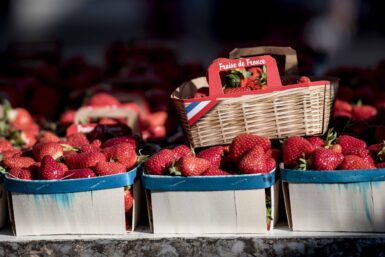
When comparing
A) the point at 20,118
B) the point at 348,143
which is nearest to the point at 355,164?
the point at 348,143

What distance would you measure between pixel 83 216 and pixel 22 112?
2.00m

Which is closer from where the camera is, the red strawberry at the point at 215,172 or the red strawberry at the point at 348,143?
the red strawberry at the point at 215,172

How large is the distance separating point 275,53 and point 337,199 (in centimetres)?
102

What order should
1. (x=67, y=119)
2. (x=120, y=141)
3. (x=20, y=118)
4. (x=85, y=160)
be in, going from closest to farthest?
(x=85, y=160), (x=120, y=141), (x=67, y=119), (x=20, y=118)

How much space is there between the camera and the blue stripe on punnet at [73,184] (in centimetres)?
308

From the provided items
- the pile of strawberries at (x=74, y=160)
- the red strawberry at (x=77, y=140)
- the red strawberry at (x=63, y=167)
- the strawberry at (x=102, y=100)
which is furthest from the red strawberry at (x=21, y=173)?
the strawberry at (x=102, y=100)

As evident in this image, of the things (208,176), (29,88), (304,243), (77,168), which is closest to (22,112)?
(29,88)

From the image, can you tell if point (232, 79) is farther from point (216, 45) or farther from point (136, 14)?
point (136, 14)

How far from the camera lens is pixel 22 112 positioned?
16.3 feet

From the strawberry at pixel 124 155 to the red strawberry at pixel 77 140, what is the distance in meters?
0.45

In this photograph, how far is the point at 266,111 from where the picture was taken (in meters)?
3.30

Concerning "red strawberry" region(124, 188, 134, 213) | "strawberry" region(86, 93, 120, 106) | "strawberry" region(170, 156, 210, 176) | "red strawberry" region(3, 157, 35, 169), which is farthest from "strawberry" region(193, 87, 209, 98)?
"strawberry" region(86, 93, 120, 106)

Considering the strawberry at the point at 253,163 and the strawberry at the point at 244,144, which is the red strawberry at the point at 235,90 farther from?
the strawberry at the point at 253,163

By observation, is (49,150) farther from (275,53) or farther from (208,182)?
(275,53)
